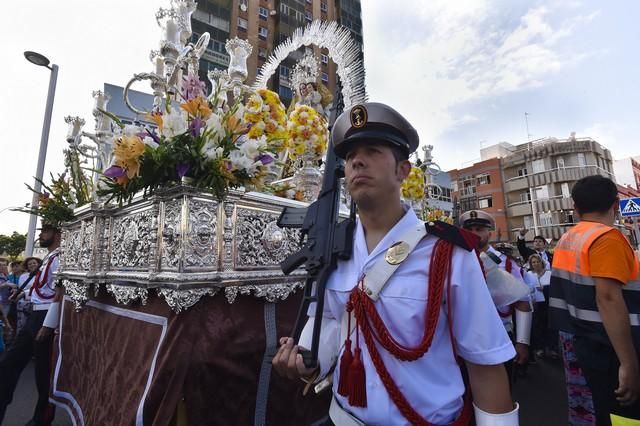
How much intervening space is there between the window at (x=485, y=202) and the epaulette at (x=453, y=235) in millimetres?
34291

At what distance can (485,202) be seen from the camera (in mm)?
31703

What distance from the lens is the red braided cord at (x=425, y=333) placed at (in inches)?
38.6

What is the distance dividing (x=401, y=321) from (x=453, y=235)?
1.15 ft

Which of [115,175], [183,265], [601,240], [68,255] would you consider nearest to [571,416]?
[601,240]

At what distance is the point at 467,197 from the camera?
33.2 m

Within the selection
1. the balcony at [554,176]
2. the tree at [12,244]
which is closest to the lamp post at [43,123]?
the tree at [12,244]

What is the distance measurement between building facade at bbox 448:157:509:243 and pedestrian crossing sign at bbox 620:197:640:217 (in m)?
23.7

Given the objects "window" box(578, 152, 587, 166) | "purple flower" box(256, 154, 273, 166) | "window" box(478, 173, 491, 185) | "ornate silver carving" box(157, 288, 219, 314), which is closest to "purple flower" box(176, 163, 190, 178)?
"purple flower" box(256, 154, 273, 166)

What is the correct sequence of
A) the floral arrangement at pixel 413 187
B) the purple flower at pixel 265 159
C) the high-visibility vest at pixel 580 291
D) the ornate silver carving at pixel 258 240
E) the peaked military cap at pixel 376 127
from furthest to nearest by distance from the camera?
the floral arrangement at pixel 413 187 → the purple flower at pixel 265 159 → the ornate silver carving at pixel 258 240 → the high-visibility vest at pixel 580 291 → the peaked military cap at pixel 376 127

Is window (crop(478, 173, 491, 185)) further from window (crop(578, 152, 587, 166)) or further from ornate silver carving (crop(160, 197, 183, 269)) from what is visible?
ornate silver carving (crop(160, 197, 183, 269))

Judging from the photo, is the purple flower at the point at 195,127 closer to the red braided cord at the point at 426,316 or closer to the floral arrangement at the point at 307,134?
the floral arrangement at the point at 307,134

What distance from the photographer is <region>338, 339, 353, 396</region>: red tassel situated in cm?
108

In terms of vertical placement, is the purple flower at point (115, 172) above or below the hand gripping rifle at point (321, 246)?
above

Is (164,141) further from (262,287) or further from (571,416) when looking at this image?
(571,416)
